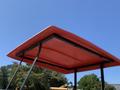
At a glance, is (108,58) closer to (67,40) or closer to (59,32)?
(67,40)

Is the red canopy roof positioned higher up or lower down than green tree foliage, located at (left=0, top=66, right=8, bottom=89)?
lower down

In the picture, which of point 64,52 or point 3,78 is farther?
point 3,78

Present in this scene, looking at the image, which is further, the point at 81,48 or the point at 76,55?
the point at 76,55

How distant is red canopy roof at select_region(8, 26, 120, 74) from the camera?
3932 mm

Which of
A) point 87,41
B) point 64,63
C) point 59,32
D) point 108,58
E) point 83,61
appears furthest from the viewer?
point 64,63

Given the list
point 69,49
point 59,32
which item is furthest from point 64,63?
point 59,32

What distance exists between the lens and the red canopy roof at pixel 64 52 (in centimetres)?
393

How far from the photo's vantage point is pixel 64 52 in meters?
5.06

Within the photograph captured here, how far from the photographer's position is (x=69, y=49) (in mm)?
4688

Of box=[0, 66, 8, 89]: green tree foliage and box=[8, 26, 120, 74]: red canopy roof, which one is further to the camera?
box=[0, 66, 8, 89]: green tree foliage

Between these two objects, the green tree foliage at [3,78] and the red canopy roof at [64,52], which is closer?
the red canopy roof at [64,52]

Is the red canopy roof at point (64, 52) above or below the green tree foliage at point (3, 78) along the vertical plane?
below

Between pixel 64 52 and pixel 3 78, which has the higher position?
pixel 3 78

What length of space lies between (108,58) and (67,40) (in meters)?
1.00
